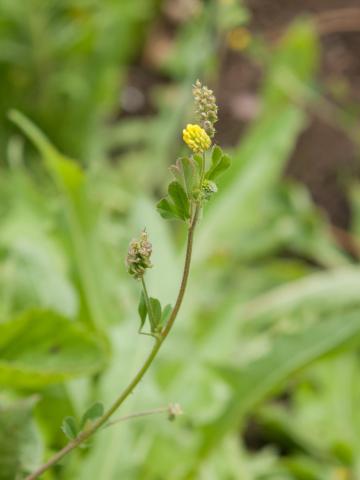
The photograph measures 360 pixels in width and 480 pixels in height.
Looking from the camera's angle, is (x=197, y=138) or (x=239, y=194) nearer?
(x=197, y=138)

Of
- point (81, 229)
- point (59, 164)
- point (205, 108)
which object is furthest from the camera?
point (81, 229)

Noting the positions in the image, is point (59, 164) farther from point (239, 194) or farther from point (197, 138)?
point (197, 138)

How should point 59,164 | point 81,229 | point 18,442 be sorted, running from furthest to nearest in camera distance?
1. point 81,229
2. point 59,164
3. point 18,442

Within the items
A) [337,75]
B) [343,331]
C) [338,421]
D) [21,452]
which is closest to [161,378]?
[343,331]

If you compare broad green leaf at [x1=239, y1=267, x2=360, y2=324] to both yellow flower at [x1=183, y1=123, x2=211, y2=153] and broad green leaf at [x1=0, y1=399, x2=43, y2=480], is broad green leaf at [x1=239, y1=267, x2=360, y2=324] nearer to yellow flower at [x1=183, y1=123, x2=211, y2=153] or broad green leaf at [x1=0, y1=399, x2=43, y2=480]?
broad green leaf at [x1=0, y1=399, x2=43, y2=480]

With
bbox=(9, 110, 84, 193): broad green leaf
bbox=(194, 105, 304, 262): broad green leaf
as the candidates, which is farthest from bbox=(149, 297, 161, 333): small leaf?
bbox=(194, 105, 304, 262): broad green leaf

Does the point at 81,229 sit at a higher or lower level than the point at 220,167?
higher

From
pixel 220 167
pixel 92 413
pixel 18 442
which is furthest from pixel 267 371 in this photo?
pixel 220 167

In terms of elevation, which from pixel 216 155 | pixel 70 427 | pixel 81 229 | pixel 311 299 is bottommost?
pixel 70 427

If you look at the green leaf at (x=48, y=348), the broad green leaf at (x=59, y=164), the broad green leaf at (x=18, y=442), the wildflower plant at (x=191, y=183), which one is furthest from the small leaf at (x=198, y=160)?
the broad green leaf at (x=59, y=164)
